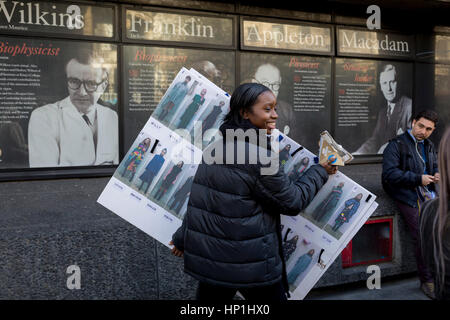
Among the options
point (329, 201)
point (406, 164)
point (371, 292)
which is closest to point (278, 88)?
point (406, 164)

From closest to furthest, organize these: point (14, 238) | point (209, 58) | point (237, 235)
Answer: point (237, 235)
point (14, 238)
point (209, 58)

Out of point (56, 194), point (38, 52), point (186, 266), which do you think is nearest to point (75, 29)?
point (38, 52)

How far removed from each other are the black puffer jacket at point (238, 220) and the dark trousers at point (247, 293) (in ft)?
0.26

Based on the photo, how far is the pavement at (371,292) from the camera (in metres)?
4.65

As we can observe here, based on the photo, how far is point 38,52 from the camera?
471cm

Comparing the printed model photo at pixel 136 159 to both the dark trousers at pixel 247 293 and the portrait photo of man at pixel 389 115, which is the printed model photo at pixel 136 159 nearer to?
the dark trousers at pixel 247 293

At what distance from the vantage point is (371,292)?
4.82m

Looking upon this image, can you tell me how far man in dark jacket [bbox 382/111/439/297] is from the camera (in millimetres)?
4348

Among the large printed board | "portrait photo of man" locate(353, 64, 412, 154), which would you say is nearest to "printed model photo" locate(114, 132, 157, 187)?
the large printed board

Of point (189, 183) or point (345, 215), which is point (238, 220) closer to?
point (189, 183)

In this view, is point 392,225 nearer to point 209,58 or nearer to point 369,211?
point 369,211

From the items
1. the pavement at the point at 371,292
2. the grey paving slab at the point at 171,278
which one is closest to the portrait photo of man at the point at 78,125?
the grey paving slab at the point at 171,278
